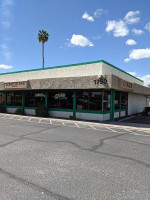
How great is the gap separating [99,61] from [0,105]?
1545 centimetres

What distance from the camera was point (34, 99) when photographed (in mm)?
18938

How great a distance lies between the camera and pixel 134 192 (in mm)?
3383

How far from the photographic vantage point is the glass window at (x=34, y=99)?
1827 centimetres

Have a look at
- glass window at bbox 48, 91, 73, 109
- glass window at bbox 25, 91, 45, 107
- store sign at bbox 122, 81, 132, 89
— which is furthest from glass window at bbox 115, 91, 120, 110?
glass window at bbox 25, 91, 45, 107

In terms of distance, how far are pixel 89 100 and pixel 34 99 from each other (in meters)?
7.58

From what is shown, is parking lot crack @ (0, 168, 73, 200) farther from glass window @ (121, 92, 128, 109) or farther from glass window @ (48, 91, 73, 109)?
glass window @ (121, 92, 128, 109)

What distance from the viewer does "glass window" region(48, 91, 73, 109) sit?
53.4ft

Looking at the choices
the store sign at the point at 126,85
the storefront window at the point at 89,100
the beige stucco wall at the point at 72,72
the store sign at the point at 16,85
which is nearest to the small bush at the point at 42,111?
the store sign at the point at 16,85

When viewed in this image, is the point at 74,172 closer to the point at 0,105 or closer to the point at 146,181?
the point at 146,181

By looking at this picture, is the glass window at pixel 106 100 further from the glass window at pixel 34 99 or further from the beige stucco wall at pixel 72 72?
the glass window at pixel 34 99

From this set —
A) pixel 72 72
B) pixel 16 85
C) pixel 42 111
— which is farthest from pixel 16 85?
pixel 72 72

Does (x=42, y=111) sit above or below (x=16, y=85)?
below

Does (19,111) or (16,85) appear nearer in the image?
(16,85)

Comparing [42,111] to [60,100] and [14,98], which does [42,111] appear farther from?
[14,98]
